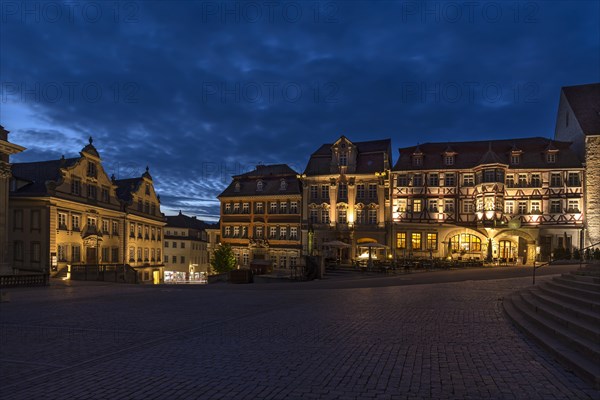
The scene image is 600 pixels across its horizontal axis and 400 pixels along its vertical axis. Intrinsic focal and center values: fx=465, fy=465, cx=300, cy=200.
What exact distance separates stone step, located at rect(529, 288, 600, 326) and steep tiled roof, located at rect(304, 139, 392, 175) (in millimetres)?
38411

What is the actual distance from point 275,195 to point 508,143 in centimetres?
2659

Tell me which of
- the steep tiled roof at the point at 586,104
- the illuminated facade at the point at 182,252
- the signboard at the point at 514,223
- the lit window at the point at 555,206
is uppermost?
the steep tiled roof at the point at 586,104

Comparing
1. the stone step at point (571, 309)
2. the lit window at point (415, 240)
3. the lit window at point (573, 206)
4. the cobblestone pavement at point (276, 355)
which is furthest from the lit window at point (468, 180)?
the stone step at point (571, 309)

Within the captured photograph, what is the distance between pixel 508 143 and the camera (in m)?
49.5

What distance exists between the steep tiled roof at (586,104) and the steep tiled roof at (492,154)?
259 cm

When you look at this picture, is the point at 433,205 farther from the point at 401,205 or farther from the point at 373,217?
the point at 373,217

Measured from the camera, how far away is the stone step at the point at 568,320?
8.91 metres

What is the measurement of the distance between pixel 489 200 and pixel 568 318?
1487 inches

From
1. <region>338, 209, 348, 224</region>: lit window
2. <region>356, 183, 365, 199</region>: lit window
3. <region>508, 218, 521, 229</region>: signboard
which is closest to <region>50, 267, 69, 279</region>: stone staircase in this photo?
<region>338, 209, 348, 224</region>: lit window

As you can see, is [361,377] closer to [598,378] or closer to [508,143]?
[598,378]

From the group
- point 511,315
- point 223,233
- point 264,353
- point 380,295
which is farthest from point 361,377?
point 223,233

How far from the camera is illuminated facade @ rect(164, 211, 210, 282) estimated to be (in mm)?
82875

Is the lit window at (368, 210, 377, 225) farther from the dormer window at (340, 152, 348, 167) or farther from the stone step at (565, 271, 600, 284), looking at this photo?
the stone step at (565, 271, 600, 284)

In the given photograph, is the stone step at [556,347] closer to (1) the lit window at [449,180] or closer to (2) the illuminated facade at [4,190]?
(2) the illuminated facade at [4,190]
